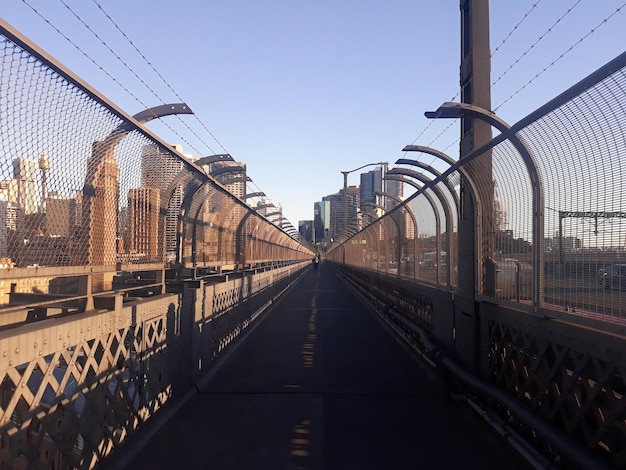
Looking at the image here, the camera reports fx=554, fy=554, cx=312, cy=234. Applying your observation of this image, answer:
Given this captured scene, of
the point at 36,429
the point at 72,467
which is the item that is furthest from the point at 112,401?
the point at 36,429

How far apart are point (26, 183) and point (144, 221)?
8.75 ft

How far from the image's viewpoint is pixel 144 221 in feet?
21.1

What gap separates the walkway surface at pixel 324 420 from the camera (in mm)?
5023

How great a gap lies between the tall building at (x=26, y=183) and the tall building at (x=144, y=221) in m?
1.90

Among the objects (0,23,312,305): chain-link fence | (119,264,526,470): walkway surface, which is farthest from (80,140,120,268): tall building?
(119,264,526,470): walkway surface

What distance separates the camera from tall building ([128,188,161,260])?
6.00 m

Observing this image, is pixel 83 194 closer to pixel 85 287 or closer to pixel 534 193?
pixel 85 287

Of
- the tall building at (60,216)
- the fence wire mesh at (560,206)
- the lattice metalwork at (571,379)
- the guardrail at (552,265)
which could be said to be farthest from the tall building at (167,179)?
the lattice metalwork at (571,379)

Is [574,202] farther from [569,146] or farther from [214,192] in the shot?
[214,192]

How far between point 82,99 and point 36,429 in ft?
8.06

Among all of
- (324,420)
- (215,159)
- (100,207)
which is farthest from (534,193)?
(215,159)

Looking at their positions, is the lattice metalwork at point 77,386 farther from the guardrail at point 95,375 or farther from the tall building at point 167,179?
the tall building at point 167,179

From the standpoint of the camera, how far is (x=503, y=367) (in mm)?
5887

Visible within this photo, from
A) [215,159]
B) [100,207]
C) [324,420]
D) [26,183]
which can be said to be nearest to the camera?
[26,183]
